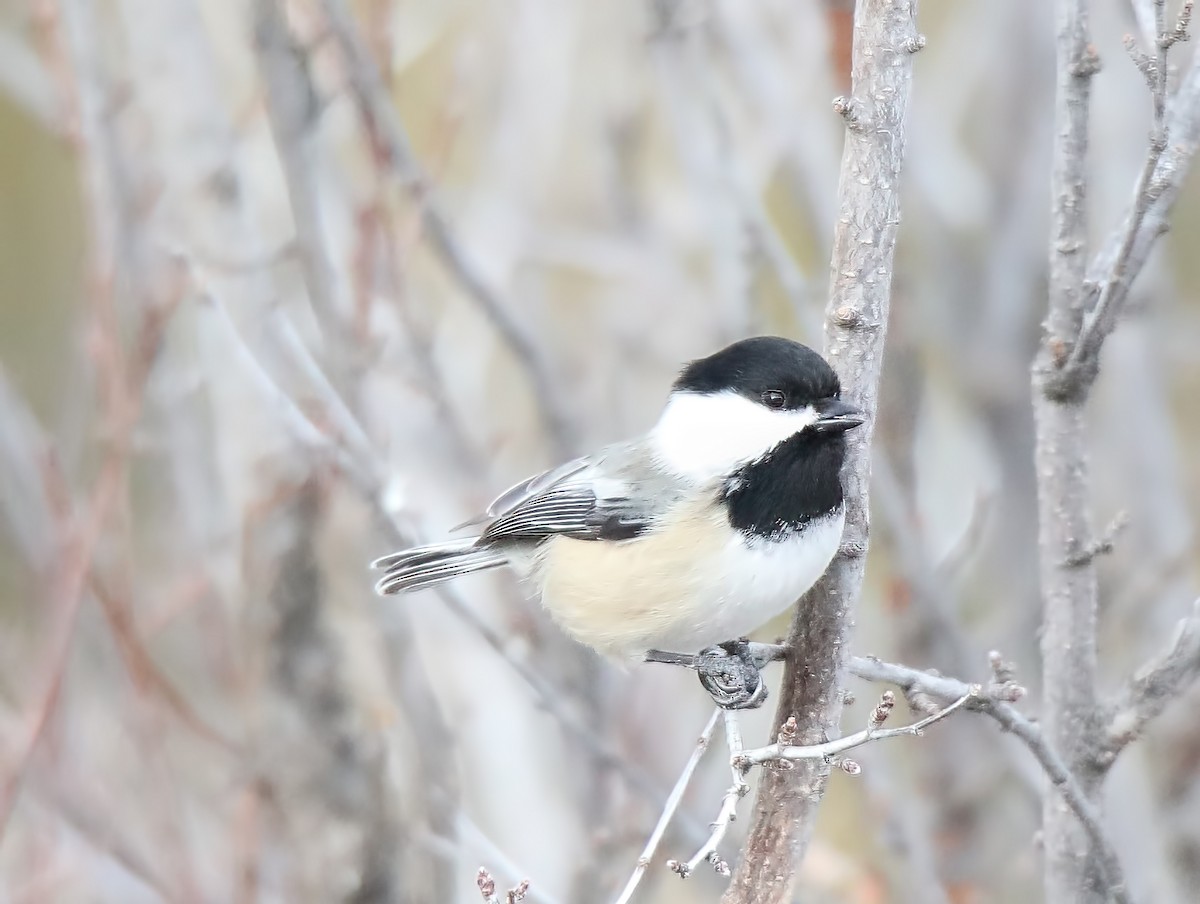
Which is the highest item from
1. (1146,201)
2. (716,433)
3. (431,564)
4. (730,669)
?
(1146,201)

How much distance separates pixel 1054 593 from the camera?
5.50ft

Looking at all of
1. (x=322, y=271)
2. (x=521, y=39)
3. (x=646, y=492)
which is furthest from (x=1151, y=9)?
(x=521, y=39)

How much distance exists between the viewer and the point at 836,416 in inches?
64.8

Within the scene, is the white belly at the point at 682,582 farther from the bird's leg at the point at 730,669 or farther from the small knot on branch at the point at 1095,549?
the small knot on branch at the point at 1095,549

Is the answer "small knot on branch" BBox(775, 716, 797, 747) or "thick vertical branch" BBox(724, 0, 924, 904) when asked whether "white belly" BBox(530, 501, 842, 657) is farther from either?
"small knot on branch" BBox(775, 716, 797, 747)

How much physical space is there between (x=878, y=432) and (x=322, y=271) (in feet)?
3.58

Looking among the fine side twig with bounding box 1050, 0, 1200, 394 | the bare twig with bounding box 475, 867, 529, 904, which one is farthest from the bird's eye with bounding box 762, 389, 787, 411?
the bare twig with bounding box 475, 867, 529, 904

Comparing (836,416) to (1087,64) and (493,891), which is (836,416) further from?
(493,891)

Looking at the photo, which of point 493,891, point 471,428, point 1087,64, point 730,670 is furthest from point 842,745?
point 471,428

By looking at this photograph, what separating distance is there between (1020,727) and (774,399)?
624 millimetres

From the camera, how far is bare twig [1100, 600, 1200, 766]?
5.01ft

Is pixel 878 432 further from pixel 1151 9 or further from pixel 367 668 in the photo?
pixel 367 668

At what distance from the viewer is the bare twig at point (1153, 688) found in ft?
5.01

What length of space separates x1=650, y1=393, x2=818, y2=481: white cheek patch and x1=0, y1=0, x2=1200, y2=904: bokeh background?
394 mm
